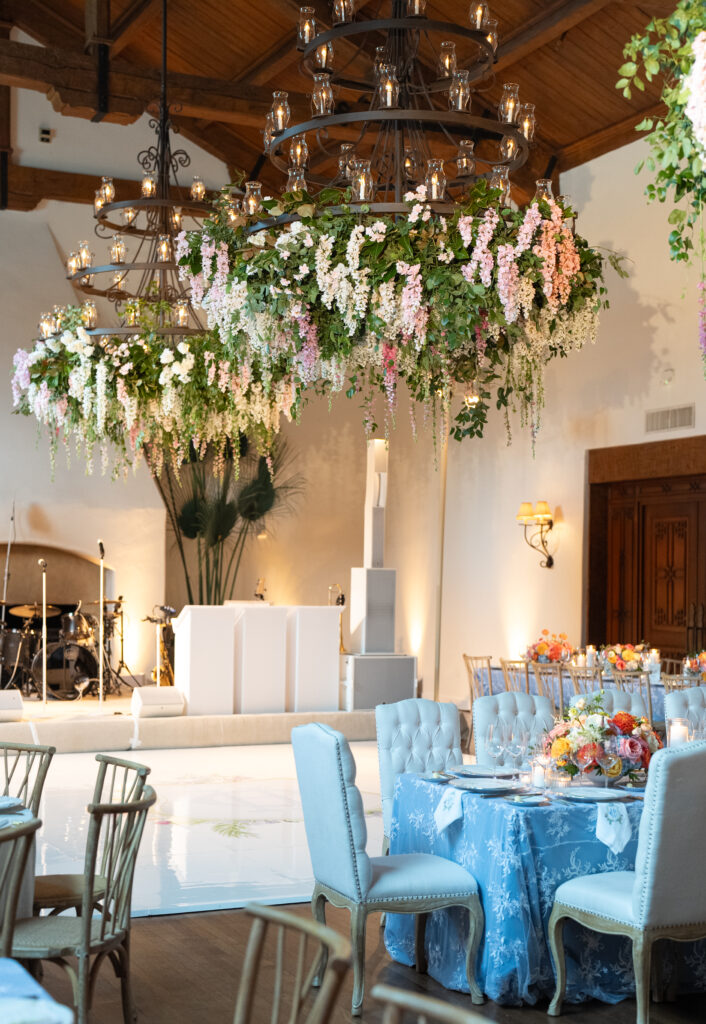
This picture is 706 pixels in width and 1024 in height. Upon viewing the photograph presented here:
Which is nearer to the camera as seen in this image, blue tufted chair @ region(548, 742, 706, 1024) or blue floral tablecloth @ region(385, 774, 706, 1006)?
blue tufted chair @ region(548, 742, 706, 1024)

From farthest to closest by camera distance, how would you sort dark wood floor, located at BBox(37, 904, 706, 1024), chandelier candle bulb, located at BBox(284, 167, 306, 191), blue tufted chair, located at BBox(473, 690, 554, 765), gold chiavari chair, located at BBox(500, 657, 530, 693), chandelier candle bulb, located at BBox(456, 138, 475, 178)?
1. gold chiavari chair, located at BBox(500, 657, 530, 693)
2. blue tufted chair, located at BBox(473, 690, 554, 765)
3. chandelier candle bulb, located at BBox(456, 138, 475, 178)
4. chandelier candle bulb, located at BBox(284, 167, 306, 191)
5. dark wood floor, located at BBox(37, 904, 706, 1024)

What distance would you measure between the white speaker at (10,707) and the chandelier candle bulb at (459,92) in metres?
7.13

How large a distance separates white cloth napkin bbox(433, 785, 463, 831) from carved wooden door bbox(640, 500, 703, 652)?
6.64m

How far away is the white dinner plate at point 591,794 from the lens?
438 cm

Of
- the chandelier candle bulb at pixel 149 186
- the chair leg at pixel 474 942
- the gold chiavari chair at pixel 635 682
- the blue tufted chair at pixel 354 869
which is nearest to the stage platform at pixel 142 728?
the gold chiavari chair at pixel 635 682

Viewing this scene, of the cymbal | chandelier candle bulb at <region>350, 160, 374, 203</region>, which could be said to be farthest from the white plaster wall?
chandelier candle bulb at <region>350, 160, 374, 203</region>

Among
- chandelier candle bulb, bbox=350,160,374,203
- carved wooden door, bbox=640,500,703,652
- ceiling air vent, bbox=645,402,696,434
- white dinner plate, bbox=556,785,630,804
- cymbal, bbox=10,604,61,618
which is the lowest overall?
white dinner plate, bbox=556,785,630,804

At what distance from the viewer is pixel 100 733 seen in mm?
10352

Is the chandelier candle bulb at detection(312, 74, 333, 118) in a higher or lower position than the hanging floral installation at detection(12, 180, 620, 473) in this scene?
higher

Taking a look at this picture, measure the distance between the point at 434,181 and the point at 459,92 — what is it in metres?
0.36

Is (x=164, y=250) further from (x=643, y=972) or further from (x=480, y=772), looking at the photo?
(x=643, y=972)

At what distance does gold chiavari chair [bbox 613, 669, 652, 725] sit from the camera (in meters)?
8.16

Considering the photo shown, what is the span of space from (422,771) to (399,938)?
2.49 feet

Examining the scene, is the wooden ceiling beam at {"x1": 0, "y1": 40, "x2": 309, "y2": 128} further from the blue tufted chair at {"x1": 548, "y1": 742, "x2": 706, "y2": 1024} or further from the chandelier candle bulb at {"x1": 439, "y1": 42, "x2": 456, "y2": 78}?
the blue tufted chair at {"x1": 548, "y1": 742, "x2": 706, "y2": 1024}
